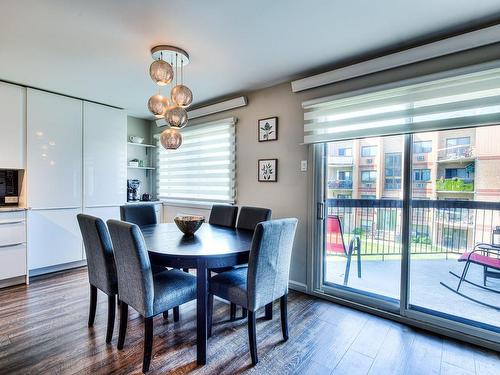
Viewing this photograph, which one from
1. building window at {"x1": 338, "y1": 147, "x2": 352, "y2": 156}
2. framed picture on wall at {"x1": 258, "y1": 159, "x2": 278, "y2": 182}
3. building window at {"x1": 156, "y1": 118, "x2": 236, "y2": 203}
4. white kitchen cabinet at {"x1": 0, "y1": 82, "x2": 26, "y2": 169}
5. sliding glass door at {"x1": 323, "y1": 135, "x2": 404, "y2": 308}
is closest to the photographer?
sliding glass door at {"x1": 323, "y1": 135, "x2": 404, "y2": 308}

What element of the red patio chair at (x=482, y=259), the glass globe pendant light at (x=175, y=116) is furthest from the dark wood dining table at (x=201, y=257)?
the red patio chair at (x=482, y=259)

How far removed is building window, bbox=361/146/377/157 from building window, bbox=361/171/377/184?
171 millimetres

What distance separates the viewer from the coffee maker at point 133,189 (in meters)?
4.48

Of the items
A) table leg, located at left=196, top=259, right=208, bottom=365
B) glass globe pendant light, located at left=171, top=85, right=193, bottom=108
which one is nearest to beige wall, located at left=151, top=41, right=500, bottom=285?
glass globe pendant light, located at left=171, top=85, right=193, bottom=108

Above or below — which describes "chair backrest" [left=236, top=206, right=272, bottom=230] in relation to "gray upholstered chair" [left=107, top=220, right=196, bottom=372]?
above

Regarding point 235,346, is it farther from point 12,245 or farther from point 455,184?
point 12,245

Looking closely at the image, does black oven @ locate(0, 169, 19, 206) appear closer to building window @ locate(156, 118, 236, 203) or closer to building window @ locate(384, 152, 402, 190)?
building window @ locate(156, 118, 236, 203)

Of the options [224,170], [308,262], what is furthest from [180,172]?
[308,262]

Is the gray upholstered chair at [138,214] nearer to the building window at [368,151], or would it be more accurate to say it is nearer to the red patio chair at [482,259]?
the building window at [368,151]

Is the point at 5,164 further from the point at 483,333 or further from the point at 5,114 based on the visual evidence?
the point at 483,333

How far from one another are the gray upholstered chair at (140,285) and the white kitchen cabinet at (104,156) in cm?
232

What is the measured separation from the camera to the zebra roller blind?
196 centimetres

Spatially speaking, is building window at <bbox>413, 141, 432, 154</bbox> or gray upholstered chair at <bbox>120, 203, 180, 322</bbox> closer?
building window at <bbox>413, 141, 432, 154</bbox>

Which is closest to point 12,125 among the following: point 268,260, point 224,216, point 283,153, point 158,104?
point 158,104
